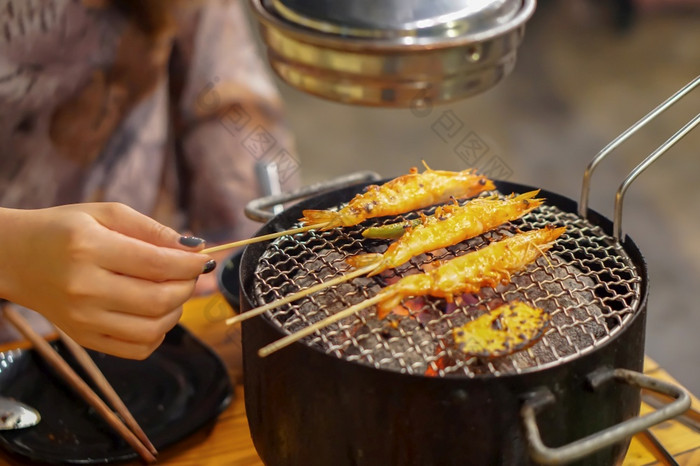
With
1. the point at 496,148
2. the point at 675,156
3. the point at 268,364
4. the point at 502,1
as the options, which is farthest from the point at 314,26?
the point at 675,156

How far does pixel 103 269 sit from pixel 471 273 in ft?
2.48

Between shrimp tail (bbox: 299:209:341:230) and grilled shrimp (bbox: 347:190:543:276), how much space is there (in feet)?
0.43

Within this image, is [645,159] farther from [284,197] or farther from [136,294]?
[136,294]

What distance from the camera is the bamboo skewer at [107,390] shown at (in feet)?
6.34

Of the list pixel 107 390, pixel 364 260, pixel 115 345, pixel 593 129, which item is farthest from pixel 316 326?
pixel 593 129

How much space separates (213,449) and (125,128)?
1.45 metres

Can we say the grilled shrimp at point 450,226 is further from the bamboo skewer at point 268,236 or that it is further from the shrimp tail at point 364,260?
the bamboo skewer at point 268,236

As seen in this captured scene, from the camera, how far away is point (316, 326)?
1.44 meters

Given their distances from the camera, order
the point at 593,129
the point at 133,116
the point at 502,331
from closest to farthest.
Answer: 1. the point at 502,331
2. the point at 133,116
3. the point at 593,129

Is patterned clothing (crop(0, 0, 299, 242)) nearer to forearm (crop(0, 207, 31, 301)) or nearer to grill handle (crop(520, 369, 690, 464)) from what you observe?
forearm (crop(0, 207, 31, 301))

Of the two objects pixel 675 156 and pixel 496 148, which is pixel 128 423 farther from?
pixel 675 156

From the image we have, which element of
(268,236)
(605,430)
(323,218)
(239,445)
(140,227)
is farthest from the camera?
(239,445)

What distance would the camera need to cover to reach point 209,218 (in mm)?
3197

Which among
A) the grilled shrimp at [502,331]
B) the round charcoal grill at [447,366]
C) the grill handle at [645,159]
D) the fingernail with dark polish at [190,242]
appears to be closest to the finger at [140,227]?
the fingernail with dark polish at [190,242]
